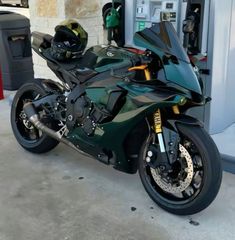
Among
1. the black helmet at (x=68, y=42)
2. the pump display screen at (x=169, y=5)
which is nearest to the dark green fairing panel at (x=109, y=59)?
the black helmet at (x=68, y=42)

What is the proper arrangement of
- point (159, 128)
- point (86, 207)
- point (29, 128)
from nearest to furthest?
point (159, 128) < point (86, 207) < point (29, 128)

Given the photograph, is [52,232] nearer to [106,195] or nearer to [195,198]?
[106,195]

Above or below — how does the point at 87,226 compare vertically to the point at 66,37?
below

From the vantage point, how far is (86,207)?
8.76 feet

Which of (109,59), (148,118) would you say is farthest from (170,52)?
(109,59)

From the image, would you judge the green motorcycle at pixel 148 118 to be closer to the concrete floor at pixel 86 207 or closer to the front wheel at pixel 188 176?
the front wheel at pixel 188 176

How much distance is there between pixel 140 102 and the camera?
2.40 meters

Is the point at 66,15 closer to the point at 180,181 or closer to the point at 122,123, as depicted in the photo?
the point at 122,123

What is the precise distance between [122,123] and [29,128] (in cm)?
122

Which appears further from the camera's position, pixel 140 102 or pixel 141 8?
pixel 141 8

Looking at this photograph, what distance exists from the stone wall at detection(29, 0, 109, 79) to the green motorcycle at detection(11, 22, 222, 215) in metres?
1.16

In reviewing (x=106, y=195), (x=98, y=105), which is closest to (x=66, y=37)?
(x=98, y=105)

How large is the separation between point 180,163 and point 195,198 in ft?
0.72

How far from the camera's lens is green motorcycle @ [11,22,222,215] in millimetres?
2354
